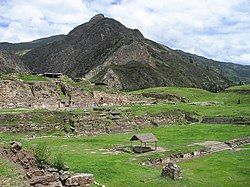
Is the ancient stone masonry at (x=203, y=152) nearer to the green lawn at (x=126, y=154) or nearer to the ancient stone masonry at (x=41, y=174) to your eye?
the green lawn at (x=126, y=154)

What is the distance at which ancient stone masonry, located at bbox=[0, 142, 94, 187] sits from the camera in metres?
25.4

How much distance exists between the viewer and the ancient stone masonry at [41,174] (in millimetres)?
25444

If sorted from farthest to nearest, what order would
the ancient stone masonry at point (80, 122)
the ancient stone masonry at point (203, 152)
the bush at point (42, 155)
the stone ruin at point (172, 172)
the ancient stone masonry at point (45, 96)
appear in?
the ancient stone masonry at point (45, 96) < the ancient stone masonry at point (80, 122) < the ancient stone masonry at point (203, 152) < the stone ruin at point (172, 172) < the bush at point (42, 155)

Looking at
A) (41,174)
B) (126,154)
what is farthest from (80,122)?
(41,174)

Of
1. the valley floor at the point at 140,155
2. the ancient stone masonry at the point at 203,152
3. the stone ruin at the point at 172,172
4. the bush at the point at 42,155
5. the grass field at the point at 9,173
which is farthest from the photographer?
the ancient stone masonry at the point at 203,152

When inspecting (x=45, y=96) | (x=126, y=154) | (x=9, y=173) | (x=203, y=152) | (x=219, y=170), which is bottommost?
(x=219, y=170)

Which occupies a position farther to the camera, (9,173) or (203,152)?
(203,152)

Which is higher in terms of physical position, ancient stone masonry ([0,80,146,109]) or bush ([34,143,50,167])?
ancient stone masonry ([0,80,146,109])

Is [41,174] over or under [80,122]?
Answer: under

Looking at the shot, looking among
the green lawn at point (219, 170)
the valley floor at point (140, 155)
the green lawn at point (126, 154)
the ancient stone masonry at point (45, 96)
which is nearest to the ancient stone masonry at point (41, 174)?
the valley floor at point (140, 155)

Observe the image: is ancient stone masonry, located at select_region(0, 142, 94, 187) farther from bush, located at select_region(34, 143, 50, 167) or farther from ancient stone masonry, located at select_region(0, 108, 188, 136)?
ancient stone masonry, located at select_region(0, 108, 188, 136)

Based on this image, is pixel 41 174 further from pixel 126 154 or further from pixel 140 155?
pixel 140 155

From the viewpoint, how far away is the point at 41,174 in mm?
26547

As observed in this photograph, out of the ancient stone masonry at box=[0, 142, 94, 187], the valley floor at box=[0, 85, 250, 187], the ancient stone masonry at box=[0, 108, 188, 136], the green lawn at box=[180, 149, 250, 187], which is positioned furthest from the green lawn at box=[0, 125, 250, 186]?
the ancient stone masonry at box=[0, 108, 188, 136]
